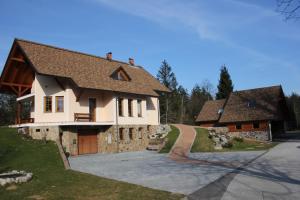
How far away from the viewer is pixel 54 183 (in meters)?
13.6

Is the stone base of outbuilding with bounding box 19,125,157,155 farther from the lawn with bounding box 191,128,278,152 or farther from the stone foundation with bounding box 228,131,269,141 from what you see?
the stone foundation with bounding box 228,131,269,141

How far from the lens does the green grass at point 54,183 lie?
11312 millimetres

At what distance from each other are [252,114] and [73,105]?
25918mm

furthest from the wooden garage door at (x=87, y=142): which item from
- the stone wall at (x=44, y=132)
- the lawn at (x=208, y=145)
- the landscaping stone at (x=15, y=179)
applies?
the landscaping stone at (x=15, y=179)

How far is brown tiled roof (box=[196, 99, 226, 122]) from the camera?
50.9 metres

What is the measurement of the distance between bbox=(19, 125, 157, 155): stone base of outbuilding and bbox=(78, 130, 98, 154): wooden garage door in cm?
28

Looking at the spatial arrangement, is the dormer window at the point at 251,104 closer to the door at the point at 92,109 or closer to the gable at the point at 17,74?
the door at the point at 92,109

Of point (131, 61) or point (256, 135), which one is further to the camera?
point (256, 135)

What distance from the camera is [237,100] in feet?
157

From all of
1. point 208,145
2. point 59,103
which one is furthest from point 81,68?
point 208,145

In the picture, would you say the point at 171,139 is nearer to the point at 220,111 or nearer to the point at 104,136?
the point at 104,136

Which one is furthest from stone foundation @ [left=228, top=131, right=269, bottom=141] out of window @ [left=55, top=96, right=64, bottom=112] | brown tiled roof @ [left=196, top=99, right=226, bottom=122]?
window @ [left=55, top=96, right=64, bottom=112]

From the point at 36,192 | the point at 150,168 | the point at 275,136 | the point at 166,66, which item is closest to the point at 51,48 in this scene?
the point at 150,168

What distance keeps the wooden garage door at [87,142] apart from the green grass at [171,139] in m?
6.33
